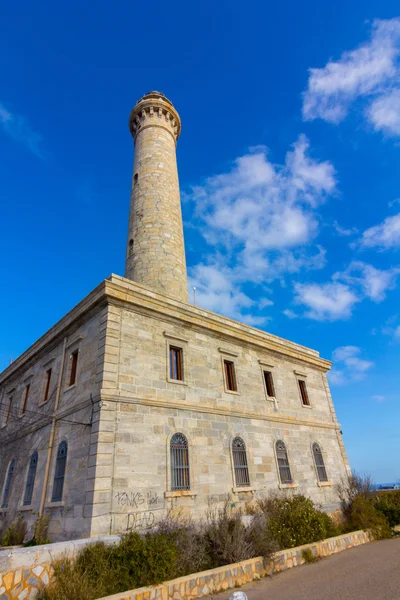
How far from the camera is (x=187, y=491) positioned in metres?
10.1

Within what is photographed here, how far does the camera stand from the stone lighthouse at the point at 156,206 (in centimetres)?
1546

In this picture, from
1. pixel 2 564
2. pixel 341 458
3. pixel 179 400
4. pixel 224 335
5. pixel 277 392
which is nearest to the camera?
pixel 2 564

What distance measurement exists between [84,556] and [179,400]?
5105 mm

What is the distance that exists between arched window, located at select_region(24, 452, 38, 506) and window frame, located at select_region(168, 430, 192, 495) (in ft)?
15.1

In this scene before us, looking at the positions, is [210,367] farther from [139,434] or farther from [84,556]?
[84,556]

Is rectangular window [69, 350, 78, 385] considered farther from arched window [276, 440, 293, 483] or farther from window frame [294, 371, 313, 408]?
window frame [294, 371, 313, 408]

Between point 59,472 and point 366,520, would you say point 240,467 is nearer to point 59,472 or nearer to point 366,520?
point 366,520

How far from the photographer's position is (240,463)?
12078 millimetres

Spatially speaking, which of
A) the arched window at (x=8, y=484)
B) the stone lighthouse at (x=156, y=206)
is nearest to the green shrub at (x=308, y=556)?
the stone lighthouse at (x=156, y=206)

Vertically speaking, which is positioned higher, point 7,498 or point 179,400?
point 179,400

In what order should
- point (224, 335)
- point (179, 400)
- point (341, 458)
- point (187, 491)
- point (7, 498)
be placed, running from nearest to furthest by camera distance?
point (187, 491), point (179, 400), point (7, 498), point (224, 335), point (341, 458)

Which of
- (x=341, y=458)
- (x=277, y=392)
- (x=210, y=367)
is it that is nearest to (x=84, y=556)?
(x=210, y=367)

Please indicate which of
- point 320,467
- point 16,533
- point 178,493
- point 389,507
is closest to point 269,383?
point 320,467

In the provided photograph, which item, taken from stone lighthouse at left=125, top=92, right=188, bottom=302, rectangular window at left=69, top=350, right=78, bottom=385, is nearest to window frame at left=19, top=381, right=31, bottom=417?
rectangular window at left=69, top=350, right=78, bottom=385
